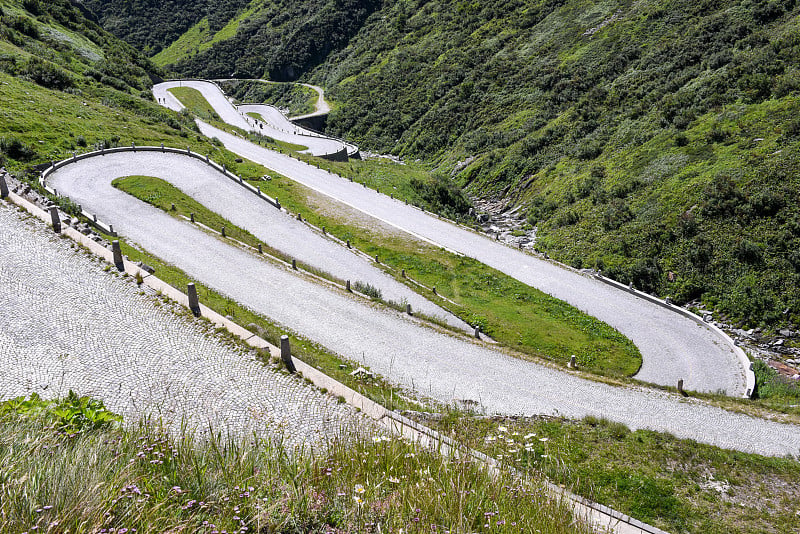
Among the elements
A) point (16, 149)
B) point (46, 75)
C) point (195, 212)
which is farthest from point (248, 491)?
point (46, 75)

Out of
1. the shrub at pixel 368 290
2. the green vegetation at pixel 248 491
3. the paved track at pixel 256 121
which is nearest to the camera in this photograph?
the green vegetation at pixel 248 491

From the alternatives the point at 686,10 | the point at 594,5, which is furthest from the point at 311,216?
the point at 594,5

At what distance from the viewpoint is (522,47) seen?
75312mm

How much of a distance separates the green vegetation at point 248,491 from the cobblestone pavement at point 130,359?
395 centimetres

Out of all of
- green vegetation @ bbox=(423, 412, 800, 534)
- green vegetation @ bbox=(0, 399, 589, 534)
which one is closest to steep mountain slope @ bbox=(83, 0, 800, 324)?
green vegetation @ bbox=(423, 412, 800, 534)

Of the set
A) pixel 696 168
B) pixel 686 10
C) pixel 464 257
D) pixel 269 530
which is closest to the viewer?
pixel 269 530

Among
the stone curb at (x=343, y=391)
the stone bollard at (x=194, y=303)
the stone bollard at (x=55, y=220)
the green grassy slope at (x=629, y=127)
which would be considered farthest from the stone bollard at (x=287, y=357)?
the green grassy slope at (x=629, y=127)

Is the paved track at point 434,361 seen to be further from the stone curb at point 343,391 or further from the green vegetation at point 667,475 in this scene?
the stone curb at point 343,391

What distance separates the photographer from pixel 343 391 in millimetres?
12922

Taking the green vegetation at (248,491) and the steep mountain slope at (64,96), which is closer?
the green vegetation at (248,491)

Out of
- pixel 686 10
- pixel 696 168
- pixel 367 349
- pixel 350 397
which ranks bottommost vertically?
pixel 367 349

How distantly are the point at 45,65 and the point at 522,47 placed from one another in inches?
2362

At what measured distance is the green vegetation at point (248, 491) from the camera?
4270mm

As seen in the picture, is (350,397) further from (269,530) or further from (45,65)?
(45,65)
